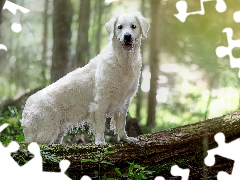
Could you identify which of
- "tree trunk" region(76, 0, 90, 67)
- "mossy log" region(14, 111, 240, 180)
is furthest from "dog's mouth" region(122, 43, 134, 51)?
"tree trunk" region(76, 0, 90, 67)

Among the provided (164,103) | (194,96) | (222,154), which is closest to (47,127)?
(222,154)

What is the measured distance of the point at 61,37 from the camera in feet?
28.7

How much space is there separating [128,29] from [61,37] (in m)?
4.51

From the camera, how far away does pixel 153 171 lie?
3717 mm

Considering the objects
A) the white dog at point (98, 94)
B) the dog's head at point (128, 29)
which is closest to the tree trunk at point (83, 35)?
the white dog at point (98, 94)

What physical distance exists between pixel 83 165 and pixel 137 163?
592 millimetres

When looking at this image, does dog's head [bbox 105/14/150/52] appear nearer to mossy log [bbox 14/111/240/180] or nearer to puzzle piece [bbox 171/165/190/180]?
mossy log [bbox 14/111/240/180]

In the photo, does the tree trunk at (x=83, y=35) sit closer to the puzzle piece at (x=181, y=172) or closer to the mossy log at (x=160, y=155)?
the mossy log at (x=160, y=155)

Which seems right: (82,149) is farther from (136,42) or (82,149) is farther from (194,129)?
(136,42)

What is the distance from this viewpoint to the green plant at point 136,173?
11.7 ft

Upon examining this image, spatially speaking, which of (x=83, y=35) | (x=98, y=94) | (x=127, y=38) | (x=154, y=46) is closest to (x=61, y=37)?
(x=83, y=35)

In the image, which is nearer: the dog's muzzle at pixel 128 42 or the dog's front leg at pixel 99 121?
the dog's muzzle at pixel 128 42

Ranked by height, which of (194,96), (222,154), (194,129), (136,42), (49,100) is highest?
(194,96)

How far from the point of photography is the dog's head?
448 centimetres
